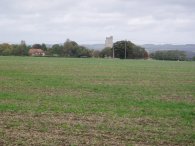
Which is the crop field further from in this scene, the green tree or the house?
the house

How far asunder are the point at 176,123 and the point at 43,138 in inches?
159

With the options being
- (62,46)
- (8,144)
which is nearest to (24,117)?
(8,144)

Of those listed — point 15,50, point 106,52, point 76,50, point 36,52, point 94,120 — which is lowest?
point 94,120

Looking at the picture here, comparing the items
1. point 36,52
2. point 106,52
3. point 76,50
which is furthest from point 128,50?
point 36,52

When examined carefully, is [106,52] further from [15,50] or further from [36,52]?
[15,50]

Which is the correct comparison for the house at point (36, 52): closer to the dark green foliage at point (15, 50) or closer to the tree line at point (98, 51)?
the tree line at point (98, 51)

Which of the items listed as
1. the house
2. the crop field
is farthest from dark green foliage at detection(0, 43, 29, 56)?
the crop field

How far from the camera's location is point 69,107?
1356cm

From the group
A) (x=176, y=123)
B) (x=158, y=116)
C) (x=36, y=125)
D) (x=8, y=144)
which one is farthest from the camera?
(x=158, y=116)

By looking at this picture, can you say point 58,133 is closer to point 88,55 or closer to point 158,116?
point 158,116

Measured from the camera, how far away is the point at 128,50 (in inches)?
4941

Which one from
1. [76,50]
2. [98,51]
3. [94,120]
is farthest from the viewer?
[76,50]

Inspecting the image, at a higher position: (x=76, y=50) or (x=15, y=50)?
(x=15, y=50)

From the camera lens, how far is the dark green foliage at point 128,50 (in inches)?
4916
